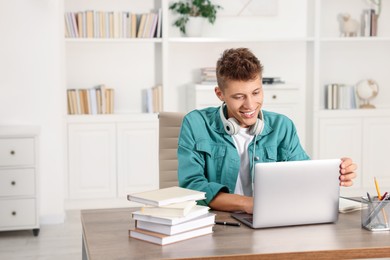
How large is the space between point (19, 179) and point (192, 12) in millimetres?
2090

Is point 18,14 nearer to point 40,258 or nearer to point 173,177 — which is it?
point 40,258

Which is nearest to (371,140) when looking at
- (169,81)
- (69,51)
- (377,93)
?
(377,93)

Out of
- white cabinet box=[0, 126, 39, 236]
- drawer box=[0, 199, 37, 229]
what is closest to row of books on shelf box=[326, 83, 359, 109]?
white cabinet box=[0, 126, 39, 236]

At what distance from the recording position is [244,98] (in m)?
2.77

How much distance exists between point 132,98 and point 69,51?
661 mm

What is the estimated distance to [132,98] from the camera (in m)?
6.33

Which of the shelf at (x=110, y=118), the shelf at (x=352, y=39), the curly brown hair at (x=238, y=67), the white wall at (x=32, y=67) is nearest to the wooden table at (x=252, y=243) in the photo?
the curly brown hair at (x=238, y=67)

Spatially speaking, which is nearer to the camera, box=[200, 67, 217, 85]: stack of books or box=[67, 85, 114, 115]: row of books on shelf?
box=[67, 85, 114, 115]: row of books on shelf

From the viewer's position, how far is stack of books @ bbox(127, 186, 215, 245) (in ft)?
7.50

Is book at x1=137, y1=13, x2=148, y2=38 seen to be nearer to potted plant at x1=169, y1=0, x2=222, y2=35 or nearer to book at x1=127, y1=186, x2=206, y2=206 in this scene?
potted plant at x1=169, y1=0, x2=222, y2=35

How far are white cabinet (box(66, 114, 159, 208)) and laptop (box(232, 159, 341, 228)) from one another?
360 centimetres

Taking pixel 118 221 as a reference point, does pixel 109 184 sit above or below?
below

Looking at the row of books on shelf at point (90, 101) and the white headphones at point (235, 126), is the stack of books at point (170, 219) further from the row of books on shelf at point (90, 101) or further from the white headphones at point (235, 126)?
the row of books on shelf at point (90, 101)

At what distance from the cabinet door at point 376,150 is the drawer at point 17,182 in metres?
2.90
